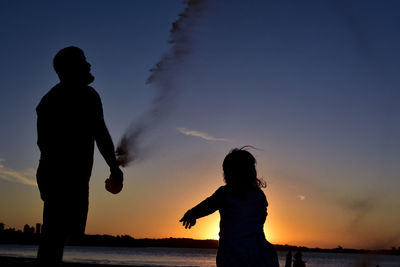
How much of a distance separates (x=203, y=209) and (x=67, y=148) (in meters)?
1.24

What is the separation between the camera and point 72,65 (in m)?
3.22

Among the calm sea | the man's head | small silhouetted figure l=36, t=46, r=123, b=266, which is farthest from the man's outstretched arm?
the calm sea

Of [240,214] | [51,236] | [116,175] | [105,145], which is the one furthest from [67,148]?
[240,214]

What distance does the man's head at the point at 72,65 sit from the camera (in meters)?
3.22

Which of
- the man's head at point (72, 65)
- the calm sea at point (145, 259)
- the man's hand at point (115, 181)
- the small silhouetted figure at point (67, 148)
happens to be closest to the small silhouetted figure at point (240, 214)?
the man's hand at point (115, 181)

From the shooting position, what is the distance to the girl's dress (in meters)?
3.45

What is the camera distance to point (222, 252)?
355 cm

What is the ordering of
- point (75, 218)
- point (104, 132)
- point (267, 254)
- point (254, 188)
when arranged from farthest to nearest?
point (254, 188) → point (267, 254) → point (104, 132) → point (75, 218)

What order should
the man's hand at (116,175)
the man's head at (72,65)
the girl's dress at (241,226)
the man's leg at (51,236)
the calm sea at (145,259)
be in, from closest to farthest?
the man's leg at (51,236), the man's hand at (116,175), the man's head at (72,65), the girl's dress at (241,226), the calm sea at (145,259)

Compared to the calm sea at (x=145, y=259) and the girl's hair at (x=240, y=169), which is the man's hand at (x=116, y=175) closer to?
the girl's hair at (x=240, y=169)

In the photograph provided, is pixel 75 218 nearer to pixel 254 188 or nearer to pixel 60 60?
pixel 60 60

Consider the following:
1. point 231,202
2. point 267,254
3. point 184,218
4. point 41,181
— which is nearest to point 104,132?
point 41,181

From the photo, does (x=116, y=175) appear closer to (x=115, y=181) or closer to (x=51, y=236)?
(x=115, y=181)

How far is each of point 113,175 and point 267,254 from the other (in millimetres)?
1384
